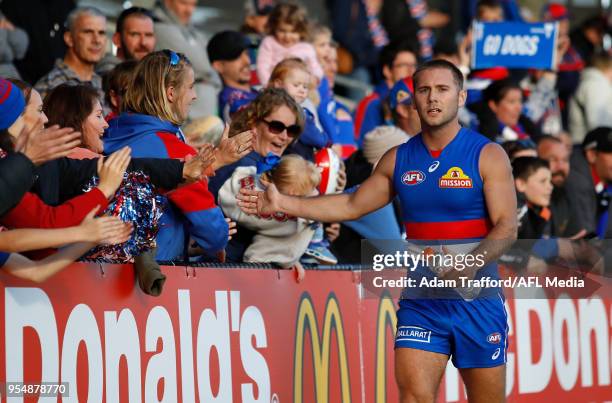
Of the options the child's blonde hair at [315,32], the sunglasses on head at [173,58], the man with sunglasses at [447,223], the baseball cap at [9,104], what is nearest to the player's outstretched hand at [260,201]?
the man with sunglasses at [447,223]

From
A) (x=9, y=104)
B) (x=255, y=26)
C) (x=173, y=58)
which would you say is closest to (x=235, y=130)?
(x=173, y=58)

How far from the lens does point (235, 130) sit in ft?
29.8

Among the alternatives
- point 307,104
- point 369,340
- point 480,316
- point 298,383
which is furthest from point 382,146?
point 480,316

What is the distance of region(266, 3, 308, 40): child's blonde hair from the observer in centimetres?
1199

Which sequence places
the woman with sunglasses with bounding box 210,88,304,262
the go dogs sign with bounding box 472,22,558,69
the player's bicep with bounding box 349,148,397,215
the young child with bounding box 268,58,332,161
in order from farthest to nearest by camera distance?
the go dogs sign with bounding box 472,22,558,69 < the young child with bounding box 268,58,332,161 < the woman with sunglasses with bounding box 210,88,304,262 < the player's bicep with bounding box 349,148,397,215

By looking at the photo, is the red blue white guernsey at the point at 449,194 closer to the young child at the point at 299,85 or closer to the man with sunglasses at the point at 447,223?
the man with sunglasses at the point at 447,223

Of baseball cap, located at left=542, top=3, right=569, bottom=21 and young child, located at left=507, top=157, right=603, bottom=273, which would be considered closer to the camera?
young child, located at left=507, top=157, right=603, bottom=273

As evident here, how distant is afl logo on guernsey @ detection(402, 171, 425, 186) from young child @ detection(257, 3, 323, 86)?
4.47m

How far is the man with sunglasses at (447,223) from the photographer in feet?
24.0

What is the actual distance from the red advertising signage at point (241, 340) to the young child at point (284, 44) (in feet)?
9.85

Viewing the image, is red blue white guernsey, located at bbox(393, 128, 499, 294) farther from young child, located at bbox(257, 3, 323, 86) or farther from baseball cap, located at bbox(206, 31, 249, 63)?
young child, located at bbox(257, 3, 323, 86)

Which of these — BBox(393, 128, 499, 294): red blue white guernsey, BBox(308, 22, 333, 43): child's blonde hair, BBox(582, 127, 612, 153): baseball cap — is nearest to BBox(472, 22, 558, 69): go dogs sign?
BBox(582, 127, 612, 153): baseball cap

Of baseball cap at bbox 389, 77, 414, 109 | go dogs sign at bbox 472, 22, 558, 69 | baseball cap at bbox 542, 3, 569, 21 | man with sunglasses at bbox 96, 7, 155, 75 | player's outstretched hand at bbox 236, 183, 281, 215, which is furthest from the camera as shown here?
baseball cap at bbox 542, 3, 569, 21

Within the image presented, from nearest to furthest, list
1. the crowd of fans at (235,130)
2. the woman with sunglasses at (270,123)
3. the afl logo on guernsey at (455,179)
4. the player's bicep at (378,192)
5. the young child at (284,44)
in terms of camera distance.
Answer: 1. the crowd of fans at (235,130)
2. the afl logo on guernsey at (455,179)
3. the player's bicep at (378,192)
4. the woman with sunglasses at (270,123)
5. the young child at (284,44)
